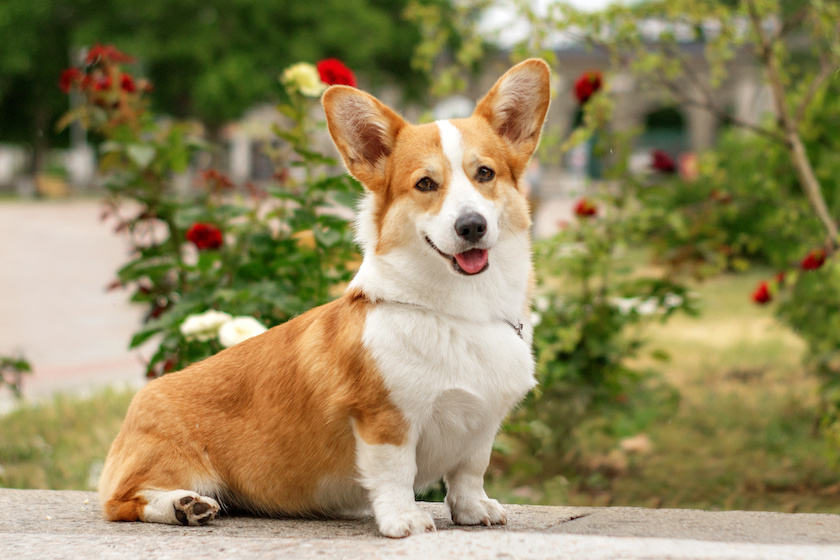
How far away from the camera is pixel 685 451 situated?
5277 millimetres

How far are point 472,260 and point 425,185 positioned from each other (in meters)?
0.28

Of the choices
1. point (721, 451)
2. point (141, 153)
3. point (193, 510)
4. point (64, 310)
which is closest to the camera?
point (193, 510)

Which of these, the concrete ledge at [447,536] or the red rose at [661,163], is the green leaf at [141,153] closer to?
the concrete ledge at [447,536]

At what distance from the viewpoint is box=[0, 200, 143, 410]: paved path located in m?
7.42

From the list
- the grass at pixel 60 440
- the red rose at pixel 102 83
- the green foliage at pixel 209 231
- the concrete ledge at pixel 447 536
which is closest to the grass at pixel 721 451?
the concrete ledge at pixel 447 536

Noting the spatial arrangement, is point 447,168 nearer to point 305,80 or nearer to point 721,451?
point 305,80

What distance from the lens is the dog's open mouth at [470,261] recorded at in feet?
7.82

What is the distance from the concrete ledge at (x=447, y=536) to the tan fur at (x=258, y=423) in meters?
0.12

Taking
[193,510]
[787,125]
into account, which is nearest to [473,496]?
[193,510]

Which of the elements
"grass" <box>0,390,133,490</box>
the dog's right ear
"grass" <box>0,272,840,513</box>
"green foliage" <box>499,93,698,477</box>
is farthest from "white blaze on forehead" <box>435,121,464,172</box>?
"grass" <box>0,390,133,490</box>

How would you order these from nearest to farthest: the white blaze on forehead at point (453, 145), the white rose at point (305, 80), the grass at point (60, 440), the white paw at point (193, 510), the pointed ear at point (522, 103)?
the white blaze on forehead at point (453, 145)
the white paw at point (193, 510)
the pointed ear at point (522, 103)
the white rose at point (305, 80)
the grass at point (60, 440)

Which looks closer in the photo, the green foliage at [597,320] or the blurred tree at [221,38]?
the green foliage at [597,320]

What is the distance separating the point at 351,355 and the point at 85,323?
8.29m

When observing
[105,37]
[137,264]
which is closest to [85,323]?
[137,264]
